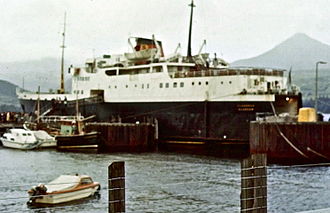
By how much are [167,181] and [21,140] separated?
1713cm

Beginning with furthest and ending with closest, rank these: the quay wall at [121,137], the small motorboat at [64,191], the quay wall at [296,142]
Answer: the quay wall at [121,137] → the quay wall at [296,142] → the small motorboat at [64,191]

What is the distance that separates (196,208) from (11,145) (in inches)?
897

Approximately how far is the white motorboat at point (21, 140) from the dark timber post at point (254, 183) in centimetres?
2952

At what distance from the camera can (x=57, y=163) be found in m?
24.9

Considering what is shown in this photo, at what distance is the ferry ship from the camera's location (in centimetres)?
3130

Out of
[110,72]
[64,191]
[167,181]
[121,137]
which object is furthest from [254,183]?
[110,72]

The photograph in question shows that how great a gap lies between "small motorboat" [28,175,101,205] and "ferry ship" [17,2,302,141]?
620 inches

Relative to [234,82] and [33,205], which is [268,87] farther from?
[33,205]

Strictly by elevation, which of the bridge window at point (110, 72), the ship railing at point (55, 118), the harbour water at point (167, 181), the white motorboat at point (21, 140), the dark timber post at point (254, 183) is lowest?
the harbour water at point (167, 181)

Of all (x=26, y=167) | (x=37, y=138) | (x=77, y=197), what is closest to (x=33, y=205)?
(x=77, y=197)

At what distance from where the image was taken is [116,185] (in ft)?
13.6

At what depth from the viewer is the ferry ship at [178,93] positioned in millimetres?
31297

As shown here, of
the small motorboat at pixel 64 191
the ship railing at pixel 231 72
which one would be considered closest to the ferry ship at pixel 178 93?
the ship railing at pixel 231 72

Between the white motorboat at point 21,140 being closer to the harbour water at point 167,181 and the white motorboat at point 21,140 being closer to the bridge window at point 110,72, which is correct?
the harbour water at point 167,181
